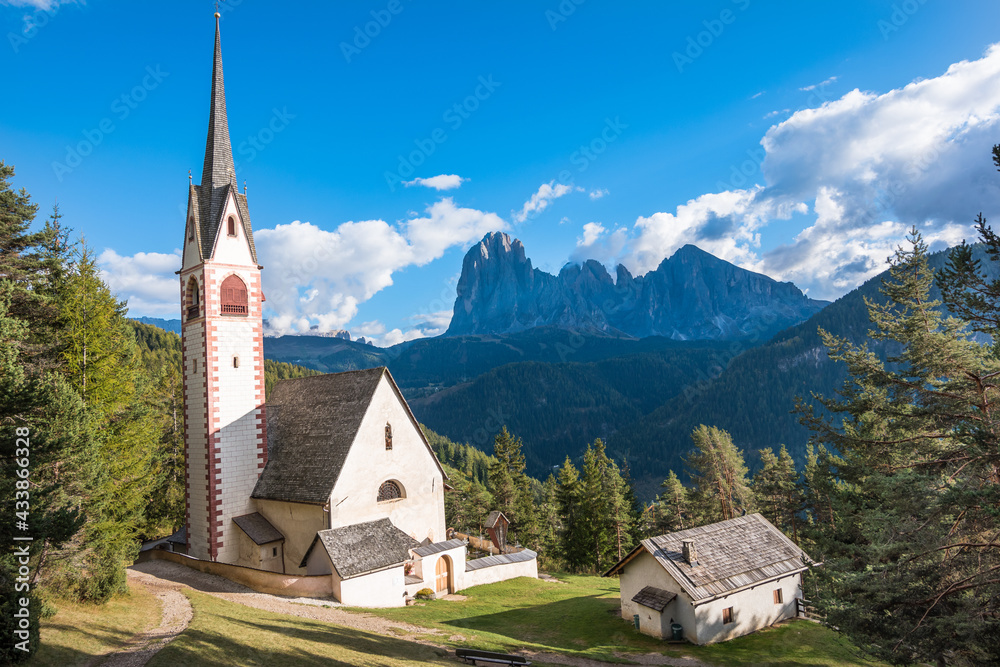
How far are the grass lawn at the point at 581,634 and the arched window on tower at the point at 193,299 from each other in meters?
19.1

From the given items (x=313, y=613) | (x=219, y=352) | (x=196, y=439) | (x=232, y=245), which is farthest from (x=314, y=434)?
(x=232, y=245)

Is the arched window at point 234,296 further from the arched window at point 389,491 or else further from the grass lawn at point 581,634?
the grass lawn at point 581,634

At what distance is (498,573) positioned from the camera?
3419 cm

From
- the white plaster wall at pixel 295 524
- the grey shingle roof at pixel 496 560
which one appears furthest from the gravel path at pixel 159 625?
the grey shingle roof at pixel 496 560

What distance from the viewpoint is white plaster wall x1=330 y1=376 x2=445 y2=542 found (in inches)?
1089

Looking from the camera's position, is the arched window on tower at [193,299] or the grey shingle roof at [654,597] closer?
the grey shingle roof at [654,597]

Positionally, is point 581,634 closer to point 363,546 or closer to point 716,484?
point 363,546

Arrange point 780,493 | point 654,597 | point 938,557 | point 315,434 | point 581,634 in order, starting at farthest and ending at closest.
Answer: point 780,493
point 315,434
point 654,597
point 581,634
point 938,557

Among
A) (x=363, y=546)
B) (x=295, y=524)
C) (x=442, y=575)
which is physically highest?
(x=295, y=524)

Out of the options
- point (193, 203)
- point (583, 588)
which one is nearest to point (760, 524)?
point (583, 588)

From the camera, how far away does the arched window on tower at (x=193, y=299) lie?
30.5m

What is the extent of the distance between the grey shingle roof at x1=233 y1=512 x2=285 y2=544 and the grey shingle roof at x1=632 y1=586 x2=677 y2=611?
1856 centimetres

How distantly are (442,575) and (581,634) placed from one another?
812cm

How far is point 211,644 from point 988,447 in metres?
21.2
